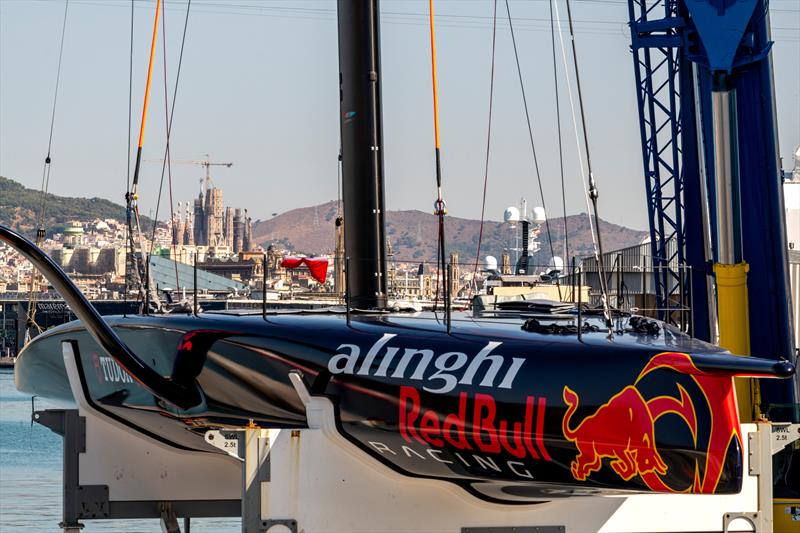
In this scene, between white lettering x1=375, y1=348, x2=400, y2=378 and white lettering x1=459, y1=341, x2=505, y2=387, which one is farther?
white lettering x1=375, y1=348, x2=400, y2=378

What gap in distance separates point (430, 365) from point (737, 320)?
545cm

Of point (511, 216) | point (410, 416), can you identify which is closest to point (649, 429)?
point (410, 416)

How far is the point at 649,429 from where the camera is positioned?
6605 mm

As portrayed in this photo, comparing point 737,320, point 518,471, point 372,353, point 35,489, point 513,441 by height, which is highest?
point 737,320

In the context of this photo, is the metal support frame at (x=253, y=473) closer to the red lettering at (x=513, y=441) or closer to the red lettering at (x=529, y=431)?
the red lettering at (x=513, y=441)

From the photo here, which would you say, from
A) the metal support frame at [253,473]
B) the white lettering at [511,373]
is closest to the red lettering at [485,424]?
the white lettering at [511,373]

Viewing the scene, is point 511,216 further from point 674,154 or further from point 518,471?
point 518,471

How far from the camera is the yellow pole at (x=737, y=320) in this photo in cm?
1167

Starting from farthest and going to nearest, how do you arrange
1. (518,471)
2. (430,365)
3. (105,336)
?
(105,336), (430,365), (518,471)

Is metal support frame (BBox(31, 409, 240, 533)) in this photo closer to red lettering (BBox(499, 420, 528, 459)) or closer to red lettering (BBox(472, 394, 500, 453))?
red lettering (BBox(472, 394, 500, 453))

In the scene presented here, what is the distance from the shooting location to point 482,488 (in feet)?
23.4

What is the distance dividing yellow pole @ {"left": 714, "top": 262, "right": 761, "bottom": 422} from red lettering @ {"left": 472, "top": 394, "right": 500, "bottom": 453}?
17.6 feet

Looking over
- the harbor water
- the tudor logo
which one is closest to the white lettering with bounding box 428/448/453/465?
the tudor logo

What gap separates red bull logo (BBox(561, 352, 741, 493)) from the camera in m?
6.55
